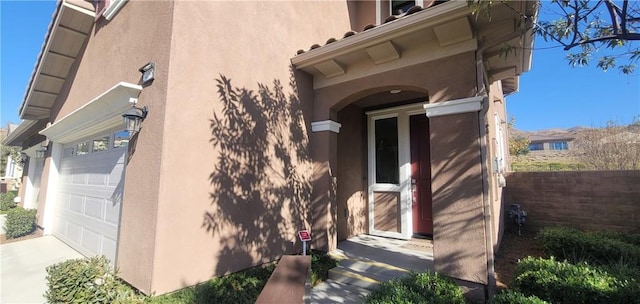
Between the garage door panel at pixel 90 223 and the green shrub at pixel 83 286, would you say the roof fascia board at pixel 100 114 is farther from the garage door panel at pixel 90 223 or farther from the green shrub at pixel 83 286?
the green shrub at pixel 83 286

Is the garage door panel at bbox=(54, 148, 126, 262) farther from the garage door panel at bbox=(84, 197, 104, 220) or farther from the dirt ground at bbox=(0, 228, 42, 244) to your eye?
the dirt ground at bbox=(0, 228, 42, 244)

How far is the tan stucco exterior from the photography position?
3617 millimetres

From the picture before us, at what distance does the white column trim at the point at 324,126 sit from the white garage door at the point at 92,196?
3.28 meters

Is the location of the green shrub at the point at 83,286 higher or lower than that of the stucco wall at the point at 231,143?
lower

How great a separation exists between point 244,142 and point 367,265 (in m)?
2.85

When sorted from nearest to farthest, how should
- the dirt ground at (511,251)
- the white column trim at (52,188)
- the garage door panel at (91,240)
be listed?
the dirt ground at (511,251), the garage door panel at (91,240), the white column trim at (52,188)

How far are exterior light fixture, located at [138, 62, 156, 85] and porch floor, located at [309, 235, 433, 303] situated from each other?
380 cm

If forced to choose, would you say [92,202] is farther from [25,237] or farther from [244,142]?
[25,237]

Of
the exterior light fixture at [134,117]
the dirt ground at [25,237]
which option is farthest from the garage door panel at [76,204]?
the exterior light fixture at [134,117]

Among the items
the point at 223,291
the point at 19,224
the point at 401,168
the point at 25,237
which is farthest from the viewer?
the point at 19,224

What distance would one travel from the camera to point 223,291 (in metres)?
3.55

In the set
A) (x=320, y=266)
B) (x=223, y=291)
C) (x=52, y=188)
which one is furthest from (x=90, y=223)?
(x=320, y=266)

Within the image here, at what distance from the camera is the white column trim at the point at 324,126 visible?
548 cm

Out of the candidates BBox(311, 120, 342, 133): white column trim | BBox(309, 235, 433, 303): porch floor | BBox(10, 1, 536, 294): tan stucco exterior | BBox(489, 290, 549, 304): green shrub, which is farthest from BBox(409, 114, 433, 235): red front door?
BBox(489, 290, 549, 304): green shrub
